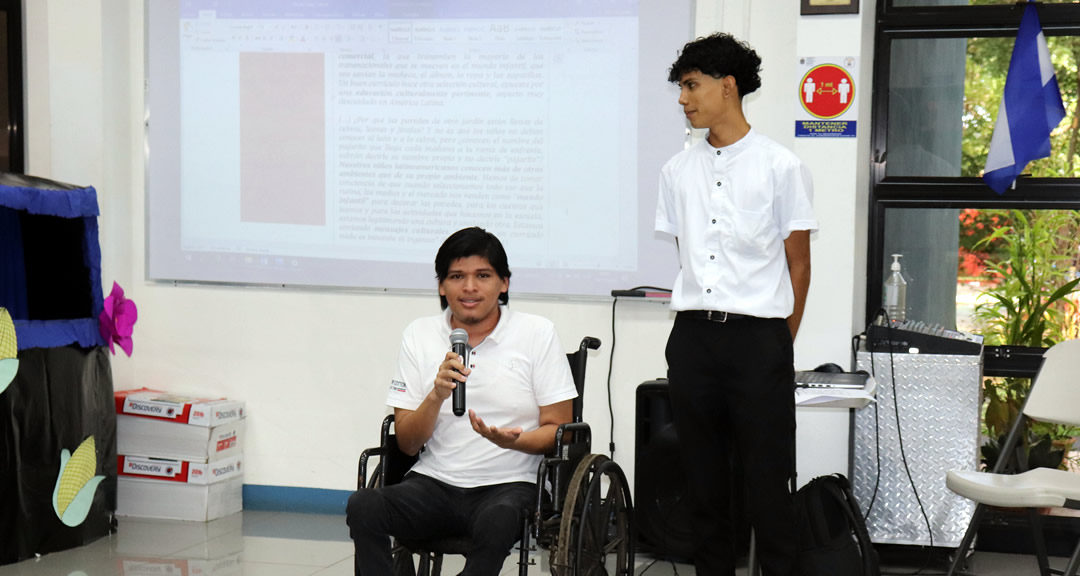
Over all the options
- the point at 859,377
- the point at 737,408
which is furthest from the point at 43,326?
the point at 859,377

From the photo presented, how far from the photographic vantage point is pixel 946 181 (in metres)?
3.93

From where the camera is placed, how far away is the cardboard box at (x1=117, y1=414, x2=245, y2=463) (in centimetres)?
420

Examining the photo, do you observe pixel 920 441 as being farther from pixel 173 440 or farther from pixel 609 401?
pixel 173 440

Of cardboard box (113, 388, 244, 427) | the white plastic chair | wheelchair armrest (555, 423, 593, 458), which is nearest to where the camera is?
wheelchair armrest (555, 423, 593, 458)

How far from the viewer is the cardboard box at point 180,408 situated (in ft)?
13.8

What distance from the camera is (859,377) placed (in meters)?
3.19

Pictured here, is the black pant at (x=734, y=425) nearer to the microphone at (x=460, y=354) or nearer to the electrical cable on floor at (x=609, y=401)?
the microphone at (x=460, y=354)

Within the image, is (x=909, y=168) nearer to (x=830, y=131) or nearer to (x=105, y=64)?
(x=830, y=131)

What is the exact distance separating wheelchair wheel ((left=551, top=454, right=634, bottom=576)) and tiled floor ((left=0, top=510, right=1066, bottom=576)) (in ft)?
2.88

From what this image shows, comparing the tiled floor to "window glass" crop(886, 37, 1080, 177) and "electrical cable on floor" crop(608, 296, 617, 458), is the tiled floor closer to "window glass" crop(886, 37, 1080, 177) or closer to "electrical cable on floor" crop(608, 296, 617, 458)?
"electrical cable on floor" crop(608, 296, 617, 458)

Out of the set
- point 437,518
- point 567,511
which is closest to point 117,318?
point 437,518

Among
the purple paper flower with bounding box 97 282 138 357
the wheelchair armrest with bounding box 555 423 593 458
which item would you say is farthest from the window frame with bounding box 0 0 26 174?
the wheelchair armrest with bounding box 555 423 593 458

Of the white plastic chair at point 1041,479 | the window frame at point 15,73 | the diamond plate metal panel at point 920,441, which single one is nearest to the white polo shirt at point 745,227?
the white plastic chair at point 1041,479

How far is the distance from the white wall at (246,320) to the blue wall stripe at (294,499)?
0.03 m
